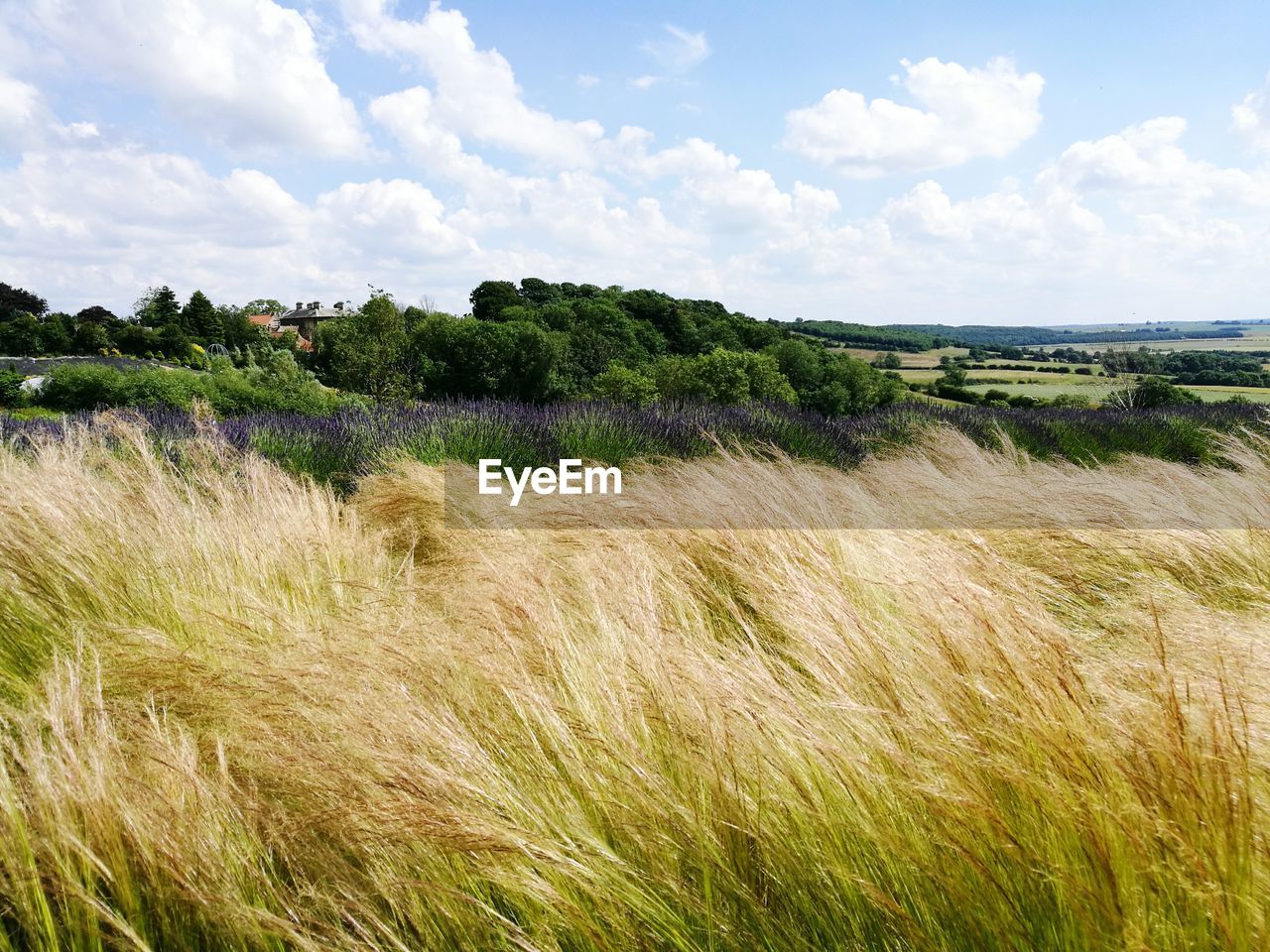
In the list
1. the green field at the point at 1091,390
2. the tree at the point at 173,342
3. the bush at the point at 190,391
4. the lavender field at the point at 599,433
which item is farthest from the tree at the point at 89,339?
the green field at the point at 1091,390

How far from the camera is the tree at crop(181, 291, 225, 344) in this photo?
2263 inches

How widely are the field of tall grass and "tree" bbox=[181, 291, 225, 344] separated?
63.8m

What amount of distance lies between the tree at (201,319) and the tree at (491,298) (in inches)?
943

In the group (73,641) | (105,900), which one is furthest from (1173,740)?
(73,641)

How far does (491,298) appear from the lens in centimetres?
4572

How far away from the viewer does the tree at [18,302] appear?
58.8m

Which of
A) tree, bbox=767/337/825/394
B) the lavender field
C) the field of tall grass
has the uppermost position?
tree, bbox=767/337/825/394

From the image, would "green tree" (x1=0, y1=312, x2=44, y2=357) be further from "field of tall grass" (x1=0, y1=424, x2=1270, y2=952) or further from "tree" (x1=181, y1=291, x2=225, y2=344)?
"field of tall grass" (x1=0, y1=424, x2=1270, y2=952)

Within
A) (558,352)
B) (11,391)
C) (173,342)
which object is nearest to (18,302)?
(173,342)

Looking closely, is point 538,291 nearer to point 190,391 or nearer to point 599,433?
point 190,391

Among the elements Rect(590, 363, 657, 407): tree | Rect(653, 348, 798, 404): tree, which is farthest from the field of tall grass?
Rect(590, 363, 657, 407): tree

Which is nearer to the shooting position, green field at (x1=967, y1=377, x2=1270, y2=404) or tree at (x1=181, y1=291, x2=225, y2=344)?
green field at (x1=967, y1=377, x2=1270, y2=404)

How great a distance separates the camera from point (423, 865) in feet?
4.30

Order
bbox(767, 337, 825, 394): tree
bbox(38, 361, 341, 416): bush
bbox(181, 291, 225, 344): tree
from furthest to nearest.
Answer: bbox(181, 291, 225, 344): tree, bbox(767, 337, 825, 394): tree, bbox(38, 361, 341, 416): bush
